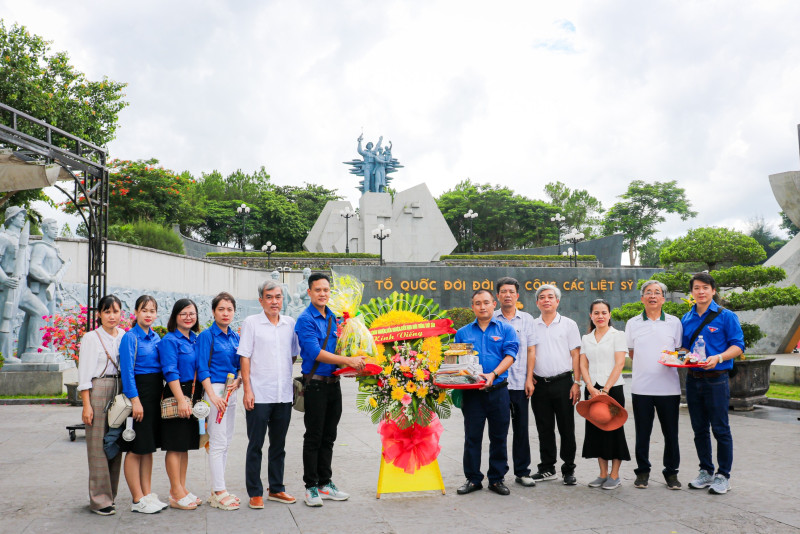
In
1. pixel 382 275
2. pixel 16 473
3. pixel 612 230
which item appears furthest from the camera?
pixel 612 230

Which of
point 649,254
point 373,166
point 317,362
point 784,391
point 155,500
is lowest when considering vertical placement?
point 784,391

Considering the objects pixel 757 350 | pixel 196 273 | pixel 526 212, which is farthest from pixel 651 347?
pixel 526 212

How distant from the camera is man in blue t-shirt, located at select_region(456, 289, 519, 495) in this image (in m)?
4.05

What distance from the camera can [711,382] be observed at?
4109mm

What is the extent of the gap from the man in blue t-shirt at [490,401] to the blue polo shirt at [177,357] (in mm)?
1806

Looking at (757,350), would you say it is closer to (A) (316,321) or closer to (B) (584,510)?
(B) (584,510)

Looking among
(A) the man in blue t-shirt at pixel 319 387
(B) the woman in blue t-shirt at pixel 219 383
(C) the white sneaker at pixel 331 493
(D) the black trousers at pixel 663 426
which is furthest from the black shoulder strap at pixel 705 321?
(B) the woman in blue t-shirt at pixel 219 383

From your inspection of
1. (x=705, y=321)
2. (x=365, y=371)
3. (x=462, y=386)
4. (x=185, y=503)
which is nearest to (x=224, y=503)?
(x=185, y=503)

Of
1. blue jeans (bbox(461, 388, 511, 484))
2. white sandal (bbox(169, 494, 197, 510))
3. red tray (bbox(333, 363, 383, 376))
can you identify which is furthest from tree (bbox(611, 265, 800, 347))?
white sandal (bbox(169, 494, 197, 510))

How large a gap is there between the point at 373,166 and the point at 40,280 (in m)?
28.0

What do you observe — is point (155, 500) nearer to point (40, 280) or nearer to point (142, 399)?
point (142, 399)

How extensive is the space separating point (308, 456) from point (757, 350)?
13.1 meters

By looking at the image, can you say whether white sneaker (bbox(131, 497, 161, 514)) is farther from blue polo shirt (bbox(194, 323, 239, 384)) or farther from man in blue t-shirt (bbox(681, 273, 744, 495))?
man in blue t-shirt (bbox(681, 273, 744, 495))

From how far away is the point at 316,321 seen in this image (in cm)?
382
